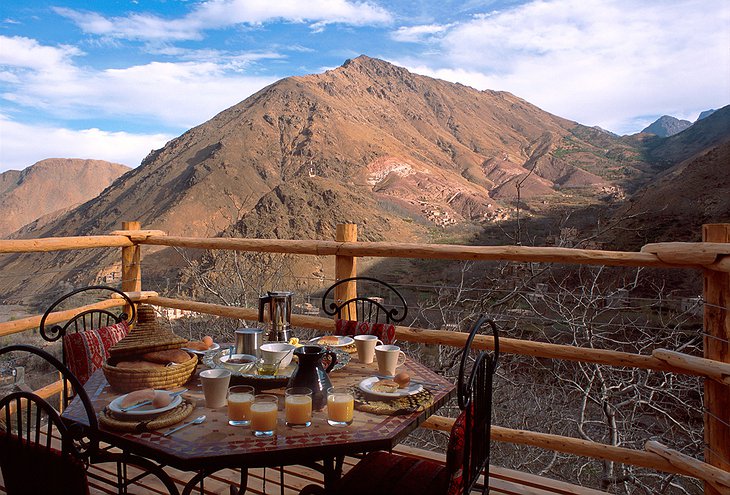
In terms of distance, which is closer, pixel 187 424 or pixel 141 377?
pixel 187 424

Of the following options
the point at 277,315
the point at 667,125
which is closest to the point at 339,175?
the point at 277,315

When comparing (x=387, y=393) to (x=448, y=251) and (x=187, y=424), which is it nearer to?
(x=187, y=424)

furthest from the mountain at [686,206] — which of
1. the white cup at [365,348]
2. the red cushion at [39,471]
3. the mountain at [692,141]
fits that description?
the mountain at [692,141]

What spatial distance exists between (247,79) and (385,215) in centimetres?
2784

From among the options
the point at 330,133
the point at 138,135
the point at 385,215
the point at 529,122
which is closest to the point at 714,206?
the point at 385,215

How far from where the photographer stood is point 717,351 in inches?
89.1

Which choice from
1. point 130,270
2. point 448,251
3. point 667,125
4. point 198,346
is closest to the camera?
point 198,346

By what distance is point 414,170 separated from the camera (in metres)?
37.8

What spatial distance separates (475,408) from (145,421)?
92 cm

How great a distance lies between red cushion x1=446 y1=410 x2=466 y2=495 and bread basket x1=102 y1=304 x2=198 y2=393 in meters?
0.91

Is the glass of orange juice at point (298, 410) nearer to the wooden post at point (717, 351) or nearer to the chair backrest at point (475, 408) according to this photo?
the chair backrest at point (475, 408)

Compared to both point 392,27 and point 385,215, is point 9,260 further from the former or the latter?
point 392,27

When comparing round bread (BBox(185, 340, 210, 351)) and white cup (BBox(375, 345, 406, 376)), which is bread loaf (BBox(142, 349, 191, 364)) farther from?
white cup (BBox(375, 345, 406, 376))

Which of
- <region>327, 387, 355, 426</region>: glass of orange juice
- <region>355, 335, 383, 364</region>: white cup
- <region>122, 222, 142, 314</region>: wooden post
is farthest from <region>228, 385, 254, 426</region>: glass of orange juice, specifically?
<region>122, 222, 142, 314</region>: wooden post
